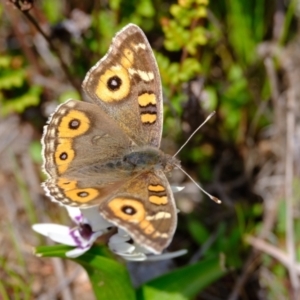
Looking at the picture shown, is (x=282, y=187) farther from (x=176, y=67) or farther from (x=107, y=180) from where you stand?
(x=107, y=180)

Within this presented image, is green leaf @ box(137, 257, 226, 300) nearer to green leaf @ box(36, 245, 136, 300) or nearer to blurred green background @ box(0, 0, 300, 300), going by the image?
green leaf @ box(36, 245, 136, 300)

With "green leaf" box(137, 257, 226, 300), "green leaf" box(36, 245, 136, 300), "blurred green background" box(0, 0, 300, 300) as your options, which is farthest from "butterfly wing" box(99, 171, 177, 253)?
"blurred green background" box(0, 0, 300, 300)


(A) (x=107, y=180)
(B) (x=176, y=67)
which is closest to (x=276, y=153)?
(B) (x=176, y=67)

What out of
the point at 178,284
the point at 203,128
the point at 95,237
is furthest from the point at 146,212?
the point at 203,128

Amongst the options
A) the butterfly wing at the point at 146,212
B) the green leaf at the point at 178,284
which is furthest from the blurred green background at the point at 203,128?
the butterfly wing at the point at 146,212

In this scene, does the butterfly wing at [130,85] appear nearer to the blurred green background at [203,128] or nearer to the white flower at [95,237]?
the white flower at [95,237]
